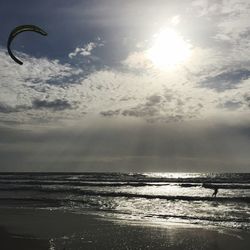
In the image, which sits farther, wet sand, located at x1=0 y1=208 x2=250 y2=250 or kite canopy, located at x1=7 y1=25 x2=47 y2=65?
wet sand, located at x1=0 y1=208 x2=250 y2=250

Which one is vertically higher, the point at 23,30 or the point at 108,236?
the point at 23,30

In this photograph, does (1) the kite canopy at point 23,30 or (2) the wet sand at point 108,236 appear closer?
(1) the kite canopy at point 23,30

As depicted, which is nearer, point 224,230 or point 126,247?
point 126,247

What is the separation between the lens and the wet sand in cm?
1162

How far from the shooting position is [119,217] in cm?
1836

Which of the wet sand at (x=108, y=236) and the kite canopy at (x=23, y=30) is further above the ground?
the kite canopy at (x=23, y=30)

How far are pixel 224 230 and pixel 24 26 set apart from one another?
1016 cm

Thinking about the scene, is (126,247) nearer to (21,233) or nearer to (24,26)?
(21,233)

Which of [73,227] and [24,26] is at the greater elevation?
[24,26]

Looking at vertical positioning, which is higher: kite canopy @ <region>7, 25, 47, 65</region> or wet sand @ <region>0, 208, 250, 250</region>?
kite canopy @ <region>7, 25, 47, 65</region>

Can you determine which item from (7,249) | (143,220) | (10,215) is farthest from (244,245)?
(10,215)

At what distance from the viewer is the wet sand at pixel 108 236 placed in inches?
457

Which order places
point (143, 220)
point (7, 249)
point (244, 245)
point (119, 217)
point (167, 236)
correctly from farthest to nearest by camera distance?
point (119, 217)
point (143, 220)
point (167, 236)
point (244, 245)
point (7, 249)

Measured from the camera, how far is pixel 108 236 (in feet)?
42.7
